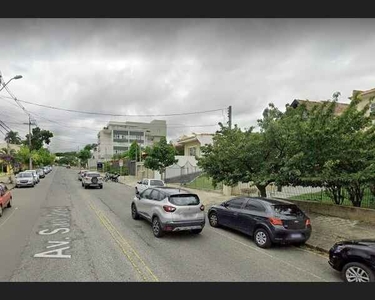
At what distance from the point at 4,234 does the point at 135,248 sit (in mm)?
4679

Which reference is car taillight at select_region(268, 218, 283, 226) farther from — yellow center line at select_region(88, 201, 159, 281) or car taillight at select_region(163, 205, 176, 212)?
yellow center line at select_region(88, 201, 159, 281)

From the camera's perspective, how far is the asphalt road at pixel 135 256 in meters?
5.79

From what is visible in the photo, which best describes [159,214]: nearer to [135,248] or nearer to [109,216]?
[135,248]

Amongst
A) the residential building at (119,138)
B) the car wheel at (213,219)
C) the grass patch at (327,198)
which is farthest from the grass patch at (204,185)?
the residential building at (119,138)

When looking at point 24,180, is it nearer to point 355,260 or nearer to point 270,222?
point 270,222

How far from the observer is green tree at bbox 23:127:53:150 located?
3561 inches

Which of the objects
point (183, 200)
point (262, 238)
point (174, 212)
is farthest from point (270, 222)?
point (174, 212)

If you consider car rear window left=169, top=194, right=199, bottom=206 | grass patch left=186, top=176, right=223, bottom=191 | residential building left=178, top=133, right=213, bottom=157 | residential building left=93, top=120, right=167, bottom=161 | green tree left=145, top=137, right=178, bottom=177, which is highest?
residential building left=93, top=120, right=167, bottom=161

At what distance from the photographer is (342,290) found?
537 cm

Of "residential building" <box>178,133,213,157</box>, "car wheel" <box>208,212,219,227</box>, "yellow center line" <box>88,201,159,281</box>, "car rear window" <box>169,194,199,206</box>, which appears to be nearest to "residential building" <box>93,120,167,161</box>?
"residential building" <box>178,133,213,157</box>

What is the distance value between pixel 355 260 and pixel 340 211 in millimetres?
6745

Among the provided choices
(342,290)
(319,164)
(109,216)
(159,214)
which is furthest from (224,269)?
(109,216)

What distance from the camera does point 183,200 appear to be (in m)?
9.19

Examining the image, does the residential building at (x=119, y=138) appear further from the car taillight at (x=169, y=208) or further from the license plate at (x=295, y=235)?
the license plate at (x=295, y=235)
